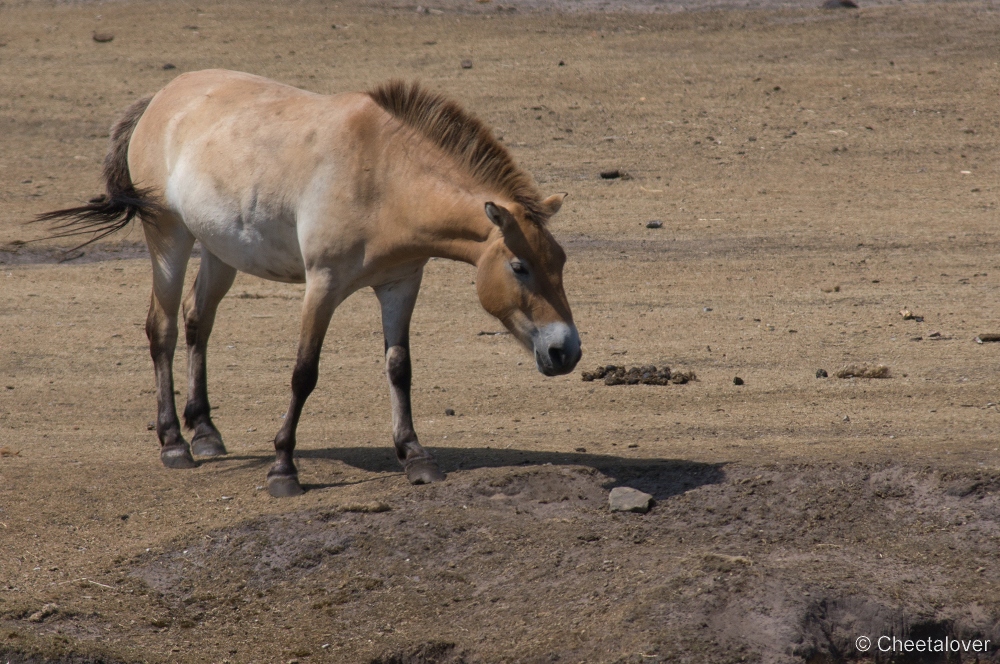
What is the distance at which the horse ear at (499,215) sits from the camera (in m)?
5.18

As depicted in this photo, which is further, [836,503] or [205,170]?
[205,170]

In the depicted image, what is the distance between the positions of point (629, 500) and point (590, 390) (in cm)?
252

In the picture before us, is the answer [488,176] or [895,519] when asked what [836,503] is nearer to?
[895,519]

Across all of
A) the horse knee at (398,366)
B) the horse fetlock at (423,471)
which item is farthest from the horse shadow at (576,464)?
the horse knee at (398,366)

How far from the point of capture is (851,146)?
571 inches

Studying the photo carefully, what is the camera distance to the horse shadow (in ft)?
19.1

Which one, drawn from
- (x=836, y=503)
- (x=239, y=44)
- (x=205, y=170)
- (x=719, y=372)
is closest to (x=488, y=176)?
(x=205, y=170)

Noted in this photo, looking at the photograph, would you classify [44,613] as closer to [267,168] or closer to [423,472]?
[423,472]

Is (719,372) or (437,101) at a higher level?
(437,101)

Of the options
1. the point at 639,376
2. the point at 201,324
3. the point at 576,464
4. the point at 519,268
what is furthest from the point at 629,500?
the point at 201,324

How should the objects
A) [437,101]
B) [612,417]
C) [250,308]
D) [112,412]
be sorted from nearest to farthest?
[437,101] → [612,417] → [112,412] → [250,308]

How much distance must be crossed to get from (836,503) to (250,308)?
6345 mm

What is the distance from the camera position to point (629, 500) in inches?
218

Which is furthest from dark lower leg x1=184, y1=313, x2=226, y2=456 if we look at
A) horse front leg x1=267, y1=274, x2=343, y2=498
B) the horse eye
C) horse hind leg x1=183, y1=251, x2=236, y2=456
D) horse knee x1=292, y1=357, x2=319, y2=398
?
the horse eye
